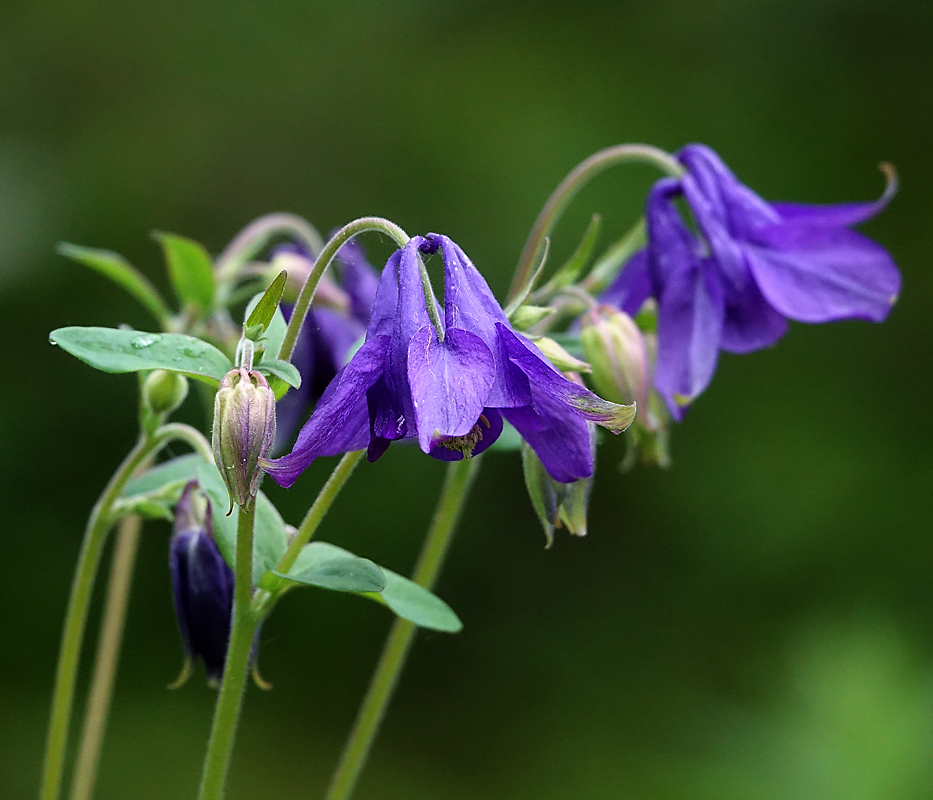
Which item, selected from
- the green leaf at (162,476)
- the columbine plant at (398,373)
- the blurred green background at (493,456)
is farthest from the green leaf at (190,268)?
the blurred green background at (493,456)

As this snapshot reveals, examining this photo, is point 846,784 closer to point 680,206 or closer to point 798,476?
point 798,476

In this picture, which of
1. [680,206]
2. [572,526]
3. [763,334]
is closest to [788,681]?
[680,206]

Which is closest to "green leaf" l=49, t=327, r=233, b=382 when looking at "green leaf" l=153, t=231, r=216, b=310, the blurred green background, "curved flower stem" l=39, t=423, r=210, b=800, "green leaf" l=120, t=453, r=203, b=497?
"curved flower stem" l=39, t=423, r=210, b=800

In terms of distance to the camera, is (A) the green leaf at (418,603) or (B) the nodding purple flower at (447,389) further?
(A) the green leaf at (418,603)

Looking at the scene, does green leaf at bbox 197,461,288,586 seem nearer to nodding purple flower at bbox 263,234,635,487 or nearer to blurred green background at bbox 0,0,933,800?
nodding purple flower at bbox 263,234,635,487

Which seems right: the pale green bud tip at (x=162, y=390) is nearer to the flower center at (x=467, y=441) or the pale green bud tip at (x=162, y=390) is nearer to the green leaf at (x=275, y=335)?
the green leaf at (x=275, y=335)

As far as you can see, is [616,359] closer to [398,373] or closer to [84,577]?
[398,373]
